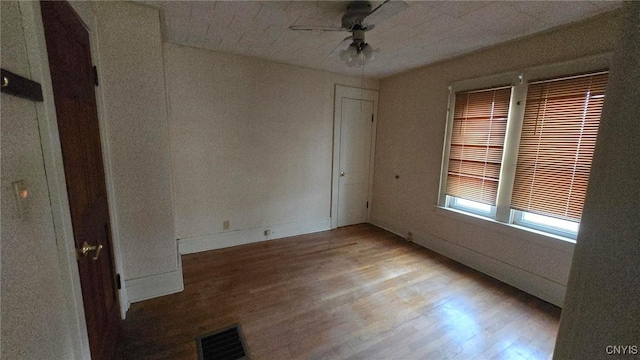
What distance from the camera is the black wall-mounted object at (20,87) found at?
683 mm

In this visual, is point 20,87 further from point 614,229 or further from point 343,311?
A: point 343,311

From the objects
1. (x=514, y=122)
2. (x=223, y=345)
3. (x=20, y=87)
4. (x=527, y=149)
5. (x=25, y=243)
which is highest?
(x=514, y=122)

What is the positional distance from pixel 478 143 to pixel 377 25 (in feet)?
5.61

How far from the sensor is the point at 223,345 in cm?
172

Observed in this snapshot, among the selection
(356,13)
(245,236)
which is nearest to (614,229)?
(356,13)

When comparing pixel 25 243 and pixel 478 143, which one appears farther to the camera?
pixel 478 143

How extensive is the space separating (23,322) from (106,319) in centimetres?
102

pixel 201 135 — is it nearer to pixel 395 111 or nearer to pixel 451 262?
pixel 395 111

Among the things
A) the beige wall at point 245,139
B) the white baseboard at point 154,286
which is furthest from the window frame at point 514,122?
the white baseboard at point 154,286

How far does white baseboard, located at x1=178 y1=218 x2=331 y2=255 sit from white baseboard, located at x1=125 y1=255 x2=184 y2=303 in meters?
0.73

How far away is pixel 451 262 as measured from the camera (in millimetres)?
3002

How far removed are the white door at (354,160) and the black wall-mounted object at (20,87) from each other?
10.9ft

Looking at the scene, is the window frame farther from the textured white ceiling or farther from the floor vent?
the floor vent

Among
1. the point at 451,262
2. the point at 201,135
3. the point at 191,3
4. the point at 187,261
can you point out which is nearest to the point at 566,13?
the point at 451,262
